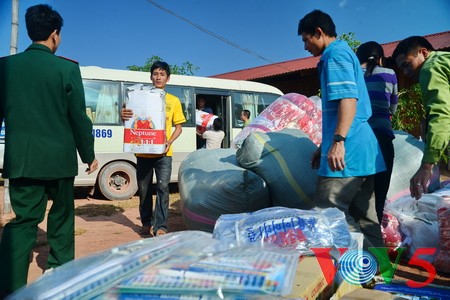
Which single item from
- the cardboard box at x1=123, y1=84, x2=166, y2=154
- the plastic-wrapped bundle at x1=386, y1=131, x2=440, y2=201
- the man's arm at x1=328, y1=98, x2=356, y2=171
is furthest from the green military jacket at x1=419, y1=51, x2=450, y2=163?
the cardboard box at x1=123, y1=84, x2=166, y2=154

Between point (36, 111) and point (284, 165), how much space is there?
177 centimetres

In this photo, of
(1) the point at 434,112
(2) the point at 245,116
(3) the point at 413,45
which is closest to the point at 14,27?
(2) the point at 245,116

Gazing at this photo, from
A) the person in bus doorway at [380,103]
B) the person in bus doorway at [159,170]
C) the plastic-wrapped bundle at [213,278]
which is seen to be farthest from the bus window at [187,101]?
the plastic-wrapped bundle at [213,278]

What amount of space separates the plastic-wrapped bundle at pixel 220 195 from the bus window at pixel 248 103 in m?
4.99

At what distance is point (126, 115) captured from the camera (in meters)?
3.28

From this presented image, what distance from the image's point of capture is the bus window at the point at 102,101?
6461mm

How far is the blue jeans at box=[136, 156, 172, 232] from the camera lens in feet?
11.8

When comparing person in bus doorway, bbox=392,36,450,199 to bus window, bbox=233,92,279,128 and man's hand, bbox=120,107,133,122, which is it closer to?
man's hand, bbox=120,107,133,122

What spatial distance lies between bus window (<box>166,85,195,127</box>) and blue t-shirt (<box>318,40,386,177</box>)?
5330 millimetres

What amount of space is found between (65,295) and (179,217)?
12.8ft

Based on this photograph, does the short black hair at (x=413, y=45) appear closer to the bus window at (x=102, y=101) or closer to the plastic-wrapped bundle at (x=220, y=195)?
the plastic-wrapped bundle at (x=220, y=195)

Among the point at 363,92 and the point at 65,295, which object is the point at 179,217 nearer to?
the point at 363,92

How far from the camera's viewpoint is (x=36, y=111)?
219 cm

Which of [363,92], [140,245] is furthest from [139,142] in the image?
[140,245]
